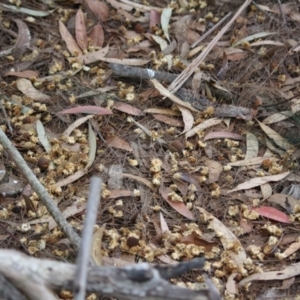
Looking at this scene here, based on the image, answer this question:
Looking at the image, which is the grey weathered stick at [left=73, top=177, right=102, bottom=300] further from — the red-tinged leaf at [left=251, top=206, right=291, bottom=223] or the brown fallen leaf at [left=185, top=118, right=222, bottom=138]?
the brown fallen leaf at [left=185, top=118, right=222, bottom=138]

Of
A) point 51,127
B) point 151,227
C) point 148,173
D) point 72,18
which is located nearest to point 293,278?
point 151,227

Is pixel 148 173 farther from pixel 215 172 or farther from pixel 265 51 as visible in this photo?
pixel 265 51

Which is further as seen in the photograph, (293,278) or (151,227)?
(151,227)

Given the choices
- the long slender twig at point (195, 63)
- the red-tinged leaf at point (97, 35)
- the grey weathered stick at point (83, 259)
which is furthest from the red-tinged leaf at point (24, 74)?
the grey weathered stick at point (83, 259)

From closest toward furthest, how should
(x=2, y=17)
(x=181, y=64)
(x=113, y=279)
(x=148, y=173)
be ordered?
(x=113, y=279)
(x=148, y=173)
(x=181, y=64)
(x=2, y=17)

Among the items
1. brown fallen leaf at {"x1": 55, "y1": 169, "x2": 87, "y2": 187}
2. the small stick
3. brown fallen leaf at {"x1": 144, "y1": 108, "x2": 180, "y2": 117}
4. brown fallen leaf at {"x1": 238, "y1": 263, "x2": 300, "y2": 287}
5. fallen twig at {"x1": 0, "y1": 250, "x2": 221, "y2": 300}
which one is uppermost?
the small stick

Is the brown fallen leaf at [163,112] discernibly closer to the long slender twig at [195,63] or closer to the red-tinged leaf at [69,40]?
the long slender twig at [195,63]

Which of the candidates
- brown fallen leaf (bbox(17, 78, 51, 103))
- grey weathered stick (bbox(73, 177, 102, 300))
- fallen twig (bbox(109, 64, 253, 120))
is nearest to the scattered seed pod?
brown fallen leaf (bbox(17, 78, 51, 103))
